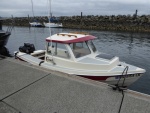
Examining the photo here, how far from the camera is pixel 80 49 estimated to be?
8031 millimetres

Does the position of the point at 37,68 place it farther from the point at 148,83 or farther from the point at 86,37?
the point at 148,83

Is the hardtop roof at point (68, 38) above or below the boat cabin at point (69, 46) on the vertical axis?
above

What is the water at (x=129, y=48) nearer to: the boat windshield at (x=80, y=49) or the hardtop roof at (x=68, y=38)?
the boat windshield at (x=80, y=49)

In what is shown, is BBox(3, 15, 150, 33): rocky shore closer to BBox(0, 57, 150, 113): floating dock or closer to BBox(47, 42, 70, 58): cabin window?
BBox(47, 42, 70, 58): cabin window

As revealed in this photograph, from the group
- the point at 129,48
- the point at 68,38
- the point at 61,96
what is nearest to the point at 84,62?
the point at 68,38

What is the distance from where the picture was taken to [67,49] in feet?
24.8

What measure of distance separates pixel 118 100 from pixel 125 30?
131ft

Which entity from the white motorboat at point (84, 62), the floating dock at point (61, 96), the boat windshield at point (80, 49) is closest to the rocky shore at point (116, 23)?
the white motorboat at point (84, 62)

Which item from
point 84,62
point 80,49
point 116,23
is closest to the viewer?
point 84,62

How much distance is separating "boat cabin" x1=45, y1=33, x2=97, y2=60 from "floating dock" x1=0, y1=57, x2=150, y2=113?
290 centimetres

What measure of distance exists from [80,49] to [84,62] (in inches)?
40.7

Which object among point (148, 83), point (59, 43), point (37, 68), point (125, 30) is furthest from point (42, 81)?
point (125, 30)

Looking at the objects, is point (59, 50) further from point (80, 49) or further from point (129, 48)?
point (129, 48)

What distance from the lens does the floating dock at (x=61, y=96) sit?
10.6ft
